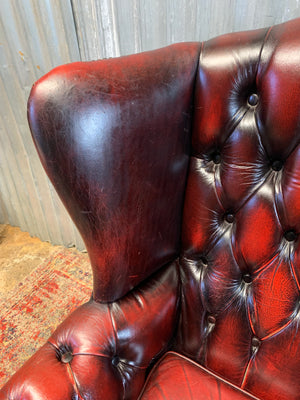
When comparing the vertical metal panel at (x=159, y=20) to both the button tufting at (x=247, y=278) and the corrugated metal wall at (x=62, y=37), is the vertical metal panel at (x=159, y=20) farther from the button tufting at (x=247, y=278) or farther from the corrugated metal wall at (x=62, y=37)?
the button tufting at (x=247, y=278)

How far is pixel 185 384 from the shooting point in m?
0.67

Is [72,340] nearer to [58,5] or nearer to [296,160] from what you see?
[296,160]

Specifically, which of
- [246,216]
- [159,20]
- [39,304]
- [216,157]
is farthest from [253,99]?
[39,304]

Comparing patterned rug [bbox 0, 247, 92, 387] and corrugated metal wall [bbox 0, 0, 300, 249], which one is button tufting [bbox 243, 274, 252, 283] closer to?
corrugated metal wall [bbox 0, 0, 300, 249]

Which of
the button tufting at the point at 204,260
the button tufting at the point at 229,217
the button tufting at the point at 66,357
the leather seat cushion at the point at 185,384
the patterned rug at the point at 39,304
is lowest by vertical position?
the patterned rug at the point at 39,304

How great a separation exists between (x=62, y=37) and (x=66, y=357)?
3.79ft

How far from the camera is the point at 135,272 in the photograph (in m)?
0.66

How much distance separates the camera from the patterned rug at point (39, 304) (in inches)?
47.5

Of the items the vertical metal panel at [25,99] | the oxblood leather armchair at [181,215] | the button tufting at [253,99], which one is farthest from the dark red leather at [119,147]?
the vertical metal panel at [25,99]

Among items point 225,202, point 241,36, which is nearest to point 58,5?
point 241,36

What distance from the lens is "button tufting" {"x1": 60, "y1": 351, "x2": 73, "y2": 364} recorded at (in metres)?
0.56

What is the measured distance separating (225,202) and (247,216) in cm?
6

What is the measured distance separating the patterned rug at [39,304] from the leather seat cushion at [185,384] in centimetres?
75

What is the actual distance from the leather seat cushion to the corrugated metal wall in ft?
3.12
